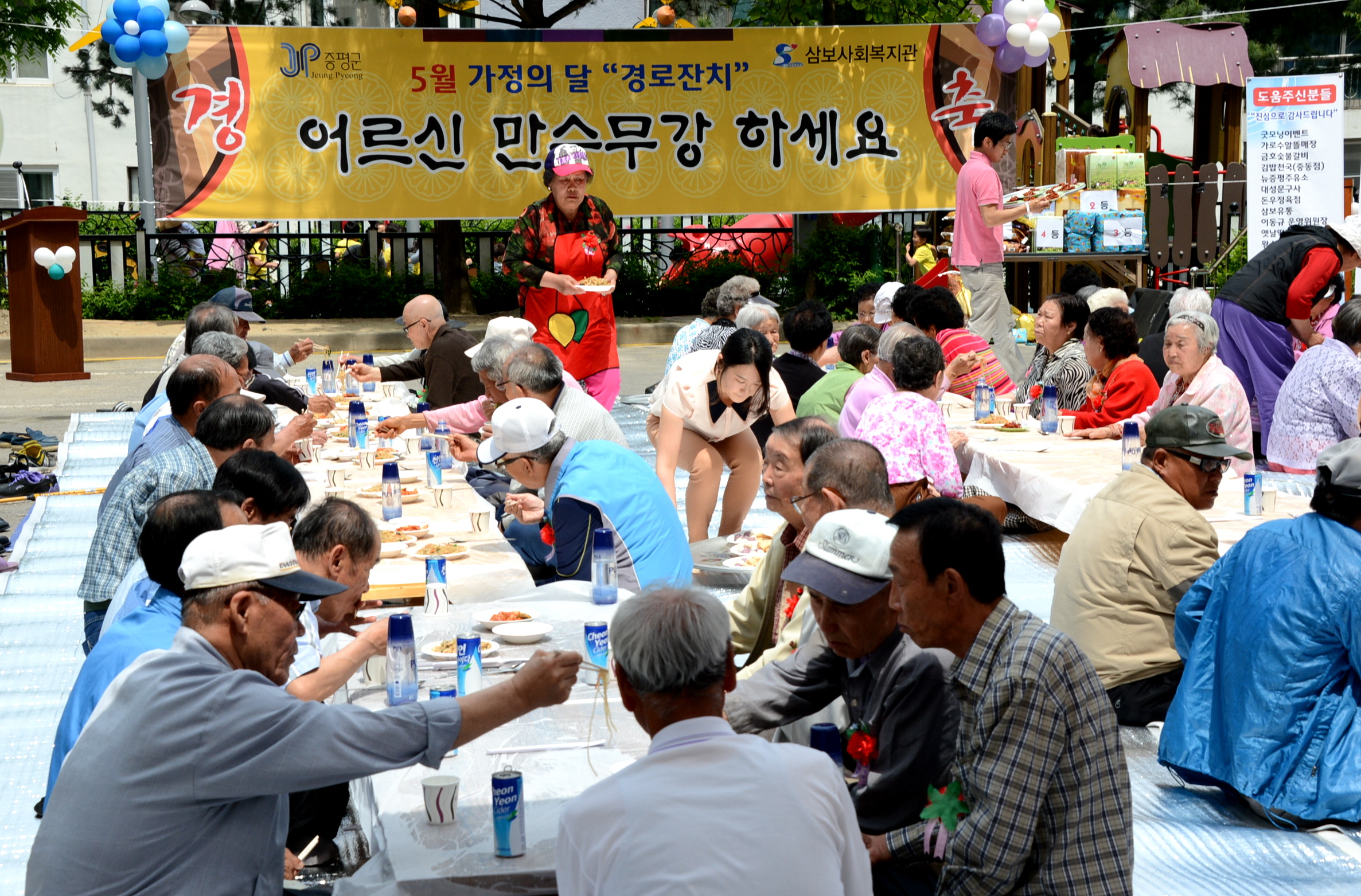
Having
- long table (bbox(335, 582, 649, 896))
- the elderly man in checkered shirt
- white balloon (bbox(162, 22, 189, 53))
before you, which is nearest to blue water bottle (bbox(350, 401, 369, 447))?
long table (bbox(335, 582, 649, 896))

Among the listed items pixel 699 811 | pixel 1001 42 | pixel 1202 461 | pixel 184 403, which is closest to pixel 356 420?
pixel 184 403

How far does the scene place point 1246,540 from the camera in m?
3.92

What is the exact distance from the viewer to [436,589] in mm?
4344

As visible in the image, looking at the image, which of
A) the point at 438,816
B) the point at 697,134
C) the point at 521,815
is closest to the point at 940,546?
the point at 521,815

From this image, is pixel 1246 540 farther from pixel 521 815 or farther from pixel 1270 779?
pixel 521 815

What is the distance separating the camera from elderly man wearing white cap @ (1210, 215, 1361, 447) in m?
8.60

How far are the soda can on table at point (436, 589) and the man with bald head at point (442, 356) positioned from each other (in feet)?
12.8

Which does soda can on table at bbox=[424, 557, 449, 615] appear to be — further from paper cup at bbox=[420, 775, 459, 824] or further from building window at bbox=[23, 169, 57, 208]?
building window at bbox=[23, 169, 57, 208]

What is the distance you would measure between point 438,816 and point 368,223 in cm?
1788

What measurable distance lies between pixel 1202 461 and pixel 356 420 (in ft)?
15.0

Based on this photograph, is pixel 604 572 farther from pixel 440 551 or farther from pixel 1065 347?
pixel 1065 347

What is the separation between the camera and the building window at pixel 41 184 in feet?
90.3

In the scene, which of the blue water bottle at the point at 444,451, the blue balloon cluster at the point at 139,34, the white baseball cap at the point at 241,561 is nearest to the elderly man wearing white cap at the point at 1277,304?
the blue water bottle at the point at 444,451

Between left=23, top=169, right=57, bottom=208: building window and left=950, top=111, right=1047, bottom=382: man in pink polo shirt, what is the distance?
75.1 feet
